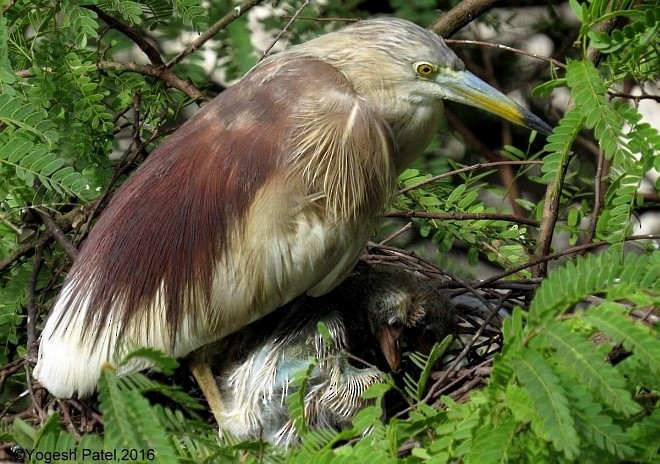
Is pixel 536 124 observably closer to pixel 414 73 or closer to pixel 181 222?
pixel 414 73

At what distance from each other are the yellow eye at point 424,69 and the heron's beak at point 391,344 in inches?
28.9

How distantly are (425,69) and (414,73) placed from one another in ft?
0.11

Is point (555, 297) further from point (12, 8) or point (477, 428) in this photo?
point (12, 8)

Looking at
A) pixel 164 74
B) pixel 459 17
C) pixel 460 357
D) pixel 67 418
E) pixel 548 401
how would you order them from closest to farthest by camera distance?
1. pixel 548 401
2. pixel 67 418
3. pixel 460 357
4. pixel 164 74
5. pixel 459 17

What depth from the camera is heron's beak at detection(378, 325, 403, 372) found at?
292 cm

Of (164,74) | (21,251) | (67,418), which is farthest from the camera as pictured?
(164,74)

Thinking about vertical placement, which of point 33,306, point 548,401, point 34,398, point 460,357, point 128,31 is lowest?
point 460,357

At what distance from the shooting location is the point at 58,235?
3.08 m

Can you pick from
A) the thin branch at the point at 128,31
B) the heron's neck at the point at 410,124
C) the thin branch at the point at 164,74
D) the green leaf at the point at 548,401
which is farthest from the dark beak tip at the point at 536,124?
the green leaf at the point at 548,401

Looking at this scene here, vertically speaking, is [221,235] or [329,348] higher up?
[221,235]

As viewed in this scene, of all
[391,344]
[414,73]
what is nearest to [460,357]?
[391,344]

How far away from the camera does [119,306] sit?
268 cm

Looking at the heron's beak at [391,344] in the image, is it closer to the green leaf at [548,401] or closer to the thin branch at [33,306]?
the thin branch at [33,306]

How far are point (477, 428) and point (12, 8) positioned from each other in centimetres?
184
